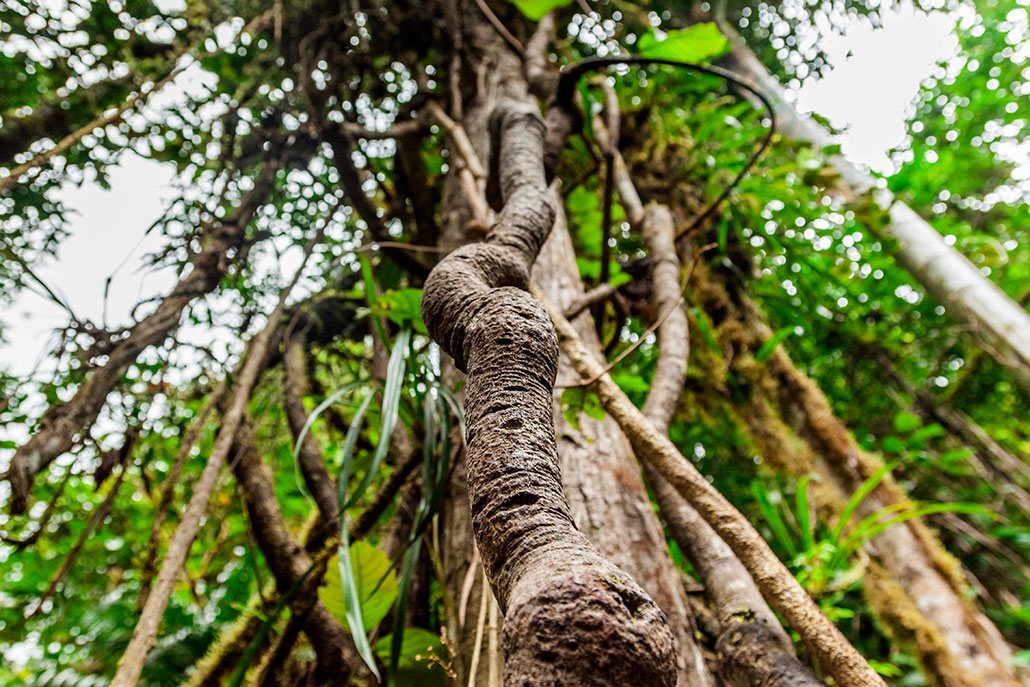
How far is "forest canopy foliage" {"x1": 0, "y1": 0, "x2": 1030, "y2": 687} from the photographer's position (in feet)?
2.66

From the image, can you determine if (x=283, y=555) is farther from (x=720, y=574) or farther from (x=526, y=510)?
(x=526, y=510)

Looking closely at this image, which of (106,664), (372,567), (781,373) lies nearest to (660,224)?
(781,373)

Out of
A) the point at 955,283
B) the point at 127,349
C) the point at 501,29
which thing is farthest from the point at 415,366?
the point at 955,283

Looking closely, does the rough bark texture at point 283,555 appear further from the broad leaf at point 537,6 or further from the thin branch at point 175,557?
the broad leaf at point 537,6

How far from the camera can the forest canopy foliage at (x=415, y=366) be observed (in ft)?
2.66

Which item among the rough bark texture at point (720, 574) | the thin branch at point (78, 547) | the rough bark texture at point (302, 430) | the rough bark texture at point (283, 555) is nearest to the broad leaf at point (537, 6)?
the rough bark texture at point (720, 574)

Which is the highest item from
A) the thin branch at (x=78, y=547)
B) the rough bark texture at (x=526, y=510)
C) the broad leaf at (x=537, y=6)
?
the broad leaf at (x=537, y=6)

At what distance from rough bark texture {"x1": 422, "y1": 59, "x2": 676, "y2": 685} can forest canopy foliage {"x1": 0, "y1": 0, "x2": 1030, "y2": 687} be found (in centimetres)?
2

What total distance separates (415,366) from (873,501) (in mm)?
1221

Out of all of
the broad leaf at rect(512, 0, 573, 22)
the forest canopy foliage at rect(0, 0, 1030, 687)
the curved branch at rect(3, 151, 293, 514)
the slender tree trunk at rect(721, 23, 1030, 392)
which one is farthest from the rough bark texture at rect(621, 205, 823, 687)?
the slender tree trunk at rect(721, 23, 1030, 392)

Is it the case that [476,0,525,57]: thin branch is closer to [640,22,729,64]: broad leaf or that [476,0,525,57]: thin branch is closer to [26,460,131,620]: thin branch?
[640,22,729,64]: broad leaf

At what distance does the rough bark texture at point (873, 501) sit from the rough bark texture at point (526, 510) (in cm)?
119

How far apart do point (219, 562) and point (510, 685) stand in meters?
2.35

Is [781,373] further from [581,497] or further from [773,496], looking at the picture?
[581,497]
